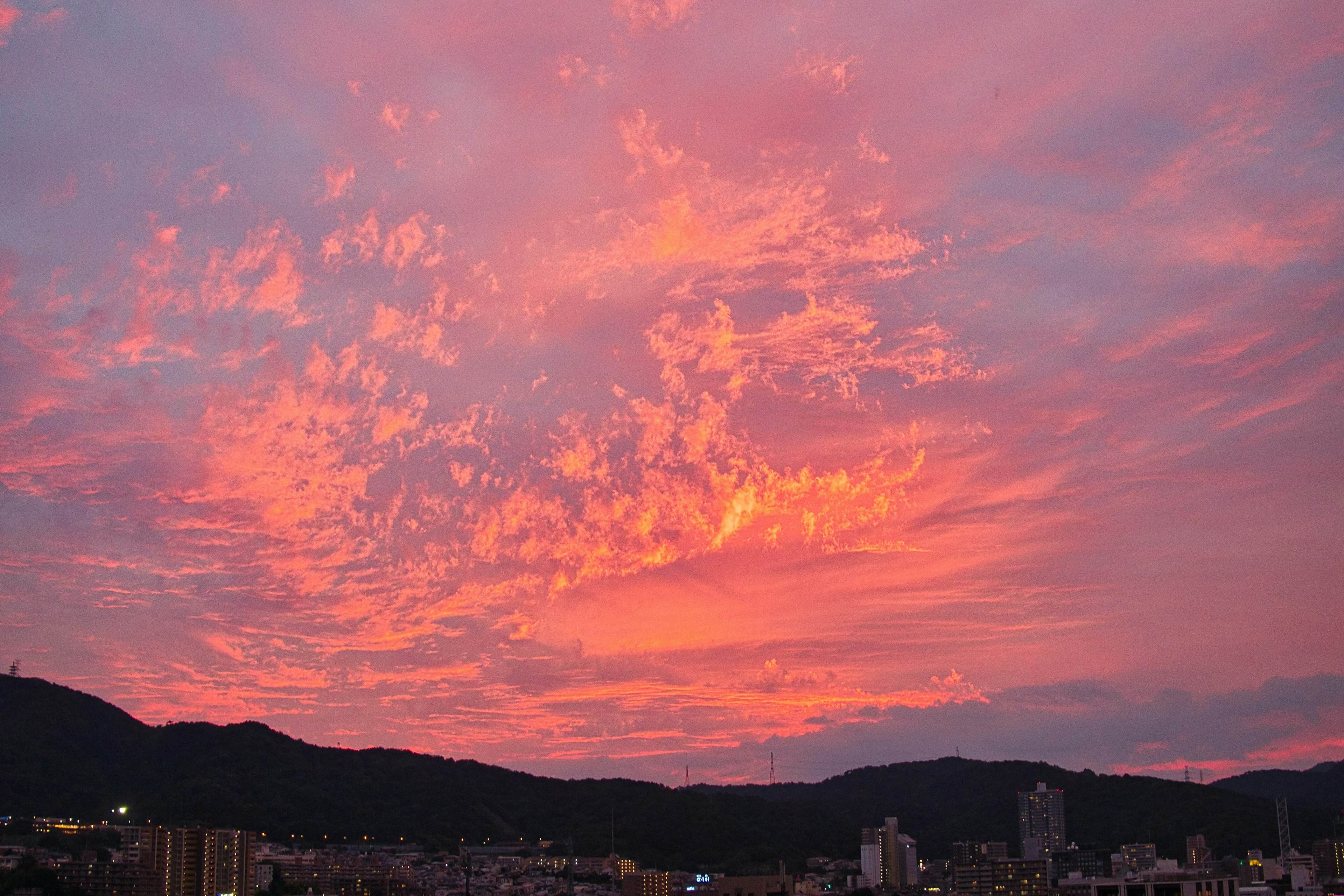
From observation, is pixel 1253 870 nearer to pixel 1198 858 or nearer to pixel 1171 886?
pixel 1198 858

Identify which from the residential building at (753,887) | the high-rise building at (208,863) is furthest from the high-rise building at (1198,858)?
the high-rise building at (208,863)

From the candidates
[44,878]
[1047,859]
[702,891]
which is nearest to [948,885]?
[1047,859]

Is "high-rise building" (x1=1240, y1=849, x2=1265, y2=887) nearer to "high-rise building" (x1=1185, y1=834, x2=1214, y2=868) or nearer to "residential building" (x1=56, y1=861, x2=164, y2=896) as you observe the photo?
"high-rise building" (x1=1185, y1=834, x2=1214, y2=868)

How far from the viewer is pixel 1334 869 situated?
174625mm

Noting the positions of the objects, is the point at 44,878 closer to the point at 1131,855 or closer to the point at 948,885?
the point at 948,885

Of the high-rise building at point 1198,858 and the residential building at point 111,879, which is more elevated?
the residential building at point 111,879

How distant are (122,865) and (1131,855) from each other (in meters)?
140

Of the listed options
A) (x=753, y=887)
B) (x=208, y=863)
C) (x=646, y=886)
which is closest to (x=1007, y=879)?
(x=753, y=887)

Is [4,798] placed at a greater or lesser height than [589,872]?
greater

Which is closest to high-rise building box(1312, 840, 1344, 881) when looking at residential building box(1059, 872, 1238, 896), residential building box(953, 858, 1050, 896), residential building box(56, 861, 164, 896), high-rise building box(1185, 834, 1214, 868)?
high-rise building box(1185, 834, 1214, 868)

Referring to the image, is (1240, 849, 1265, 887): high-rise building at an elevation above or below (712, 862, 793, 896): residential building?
above

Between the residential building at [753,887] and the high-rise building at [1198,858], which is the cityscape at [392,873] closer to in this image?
the residential building at [753,887]

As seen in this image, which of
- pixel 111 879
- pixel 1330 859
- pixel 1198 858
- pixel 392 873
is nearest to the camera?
pixel 111 879

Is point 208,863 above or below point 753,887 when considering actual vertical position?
above
